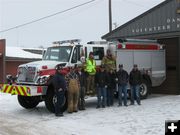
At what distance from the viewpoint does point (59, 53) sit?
47.9ft

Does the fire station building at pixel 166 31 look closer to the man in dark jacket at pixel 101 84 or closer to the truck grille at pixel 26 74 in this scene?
the man in dark jacket at pixel 101 84

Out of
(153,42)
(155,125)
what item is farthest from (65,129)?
(153,42)

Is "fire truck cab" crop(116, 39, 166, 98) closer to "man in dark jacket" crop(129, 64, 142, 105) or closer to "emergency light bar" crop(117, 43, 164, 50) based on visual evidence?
"emergency light bar" crop(117, 43, 164, 50)

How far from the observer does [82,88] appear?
14016 mm

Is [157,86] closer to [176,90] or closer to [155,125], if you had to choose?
[176,90]

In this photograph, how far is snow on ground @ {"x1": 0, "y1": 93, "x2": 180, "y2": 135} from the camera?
32.4 ft

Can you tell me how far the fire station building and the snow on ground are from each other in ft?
11.9

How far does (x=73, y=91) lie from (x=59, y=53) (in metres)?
1.98

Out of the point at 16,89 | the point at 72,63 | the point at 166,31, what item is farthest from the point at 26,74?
the point at 166,31

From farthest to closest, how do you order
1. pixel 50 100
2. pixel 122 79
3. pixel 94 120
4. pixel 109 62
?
pixel 109 62 < pixel 122 79 < pixel 50 100 < pixel 94 120

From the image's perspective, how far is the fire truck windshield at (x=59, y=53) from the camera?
1436cm

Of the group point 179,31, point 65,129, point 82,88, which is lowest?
point 65,129

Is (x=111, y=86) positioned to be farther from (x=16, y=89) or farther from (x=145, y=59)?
(x=16, y=89)

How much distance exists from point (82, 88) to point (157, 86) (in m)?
6.49
